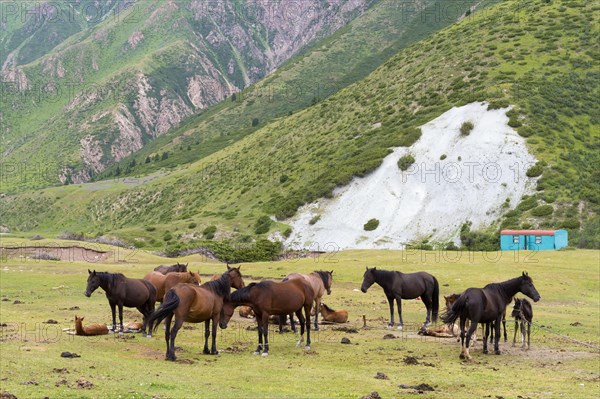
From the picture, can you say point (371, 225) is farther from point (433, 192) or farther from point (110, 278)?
point (110, 278)

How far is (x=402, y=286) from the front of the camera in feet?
102

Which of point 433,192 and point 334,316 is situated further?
point 433,192

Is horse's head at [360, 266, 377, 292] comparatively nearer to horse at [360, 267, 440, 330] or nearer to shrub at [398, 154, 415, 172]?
horse at [360, 267, 440, 330]

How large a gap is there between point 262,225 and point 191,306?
76.2 meters

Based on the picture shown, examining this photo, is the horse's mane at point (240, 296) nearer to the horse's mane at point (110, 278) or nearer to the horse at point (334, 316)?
the horse's mane at point (110, 278)

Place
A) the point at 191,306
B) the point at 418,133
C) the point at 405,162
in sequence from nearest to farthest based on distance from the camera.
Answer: the point at 191,306
the point at 405,162
the point at 418,133

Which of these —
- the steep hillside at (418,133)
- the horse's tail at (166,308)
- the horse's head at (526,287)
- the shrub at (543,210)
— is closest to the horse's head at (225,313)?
the horse's tail at (166,308)

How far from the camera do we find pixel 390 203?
93.1 m

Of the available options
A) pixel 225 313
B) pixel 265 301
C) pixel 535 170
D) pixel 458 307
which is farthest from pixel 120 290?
pixel 535 170

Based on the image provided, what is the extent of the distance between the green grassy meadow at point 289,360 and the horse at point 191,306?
95 centimetres

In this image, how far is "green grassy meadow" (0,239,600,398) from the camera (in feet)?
57.0

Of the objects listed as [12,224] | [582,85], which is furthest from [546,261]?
[12,224]

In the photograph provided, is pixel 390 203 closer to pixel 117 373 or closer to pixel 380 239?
pixel 380 239

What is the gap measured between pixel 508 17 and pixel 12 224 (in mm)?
146746
